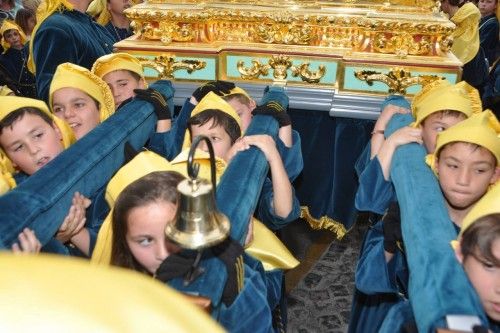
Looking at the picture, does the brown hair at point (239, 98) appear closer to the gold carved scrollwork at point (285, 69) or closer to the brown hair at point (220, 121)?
the brown hair at point (220, 121)

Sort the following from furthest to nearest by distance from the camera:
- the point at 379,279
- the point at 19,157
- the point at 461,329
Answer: the point at 19,157
the point at 379,279
the point at 461,329

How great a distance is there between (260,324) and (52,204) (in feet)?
2.11

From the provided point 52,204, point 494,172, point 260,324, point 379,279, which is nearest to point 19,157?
point 52,204

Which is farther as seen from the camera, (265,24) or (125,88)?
(265,24)

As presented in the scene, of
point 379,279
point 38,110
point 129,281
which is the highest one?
point 129,281

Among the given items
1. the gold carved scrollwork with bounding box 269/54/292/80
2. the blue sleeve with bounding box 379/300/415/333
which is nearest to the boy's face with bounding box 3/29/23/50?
the gold carved scrollwork with bounding box 269/54/292/80

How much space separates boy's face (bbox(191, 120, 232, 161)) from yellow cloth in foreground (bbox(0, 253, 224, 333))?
1.51 meters

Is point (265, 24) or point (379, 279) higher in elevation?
point (265, 24)

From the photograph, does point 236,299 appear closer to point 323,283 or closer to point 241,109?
point 241,109

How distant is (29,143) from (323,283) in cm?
166

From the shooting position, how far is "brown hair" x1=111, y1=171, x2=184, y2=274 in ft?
4.33

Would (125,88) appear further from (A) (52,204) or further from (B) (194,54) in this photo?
(A) (52,204)

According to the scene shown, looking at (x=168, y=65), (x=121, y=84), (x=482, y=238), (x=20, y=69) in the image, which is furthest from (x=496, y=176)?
(x=20, y=69)

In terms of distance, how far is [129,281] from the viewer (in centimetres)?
44
